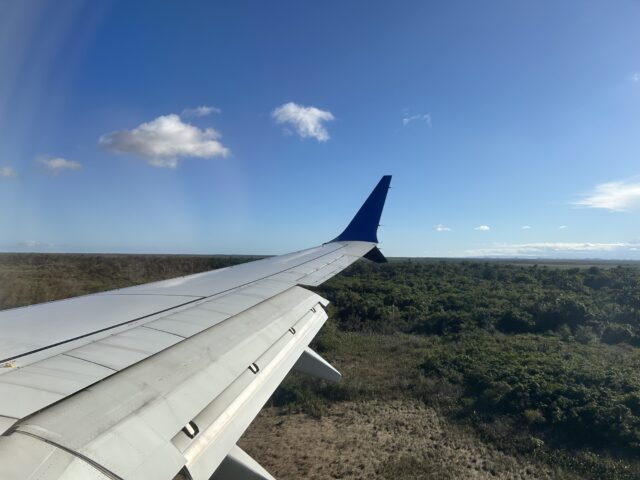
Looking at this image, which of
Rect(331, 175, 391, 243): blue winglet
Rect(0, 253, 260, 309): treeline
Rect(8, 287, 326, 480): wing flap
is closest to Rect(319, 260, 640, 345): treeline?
Rect(331, 175, 391, 243): blue winglet

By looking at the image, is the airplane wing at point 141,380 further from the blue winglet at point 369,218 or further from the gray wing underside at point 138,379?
the blue winglet at point 369,218

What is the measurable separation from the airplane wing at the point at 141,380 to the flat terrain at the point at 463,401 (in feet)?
10.0

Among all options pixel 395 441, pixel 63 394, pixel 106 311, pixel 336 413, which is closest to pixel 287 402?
pixel 336 413

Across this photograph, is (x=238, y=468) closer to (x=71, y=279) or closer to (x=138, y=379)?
(x=138, y=379)

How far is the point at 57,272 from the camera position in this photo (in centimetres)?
2188

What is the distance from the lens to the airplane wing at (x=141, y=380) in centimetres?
114

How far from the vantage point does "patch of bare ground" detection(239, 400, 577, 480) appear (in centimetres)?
499

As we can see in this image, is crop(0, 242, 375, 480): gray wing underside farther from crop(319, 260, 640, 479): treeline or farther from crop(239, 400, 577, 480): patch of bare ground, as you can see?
crop(319, 260, 640, 479): treeline

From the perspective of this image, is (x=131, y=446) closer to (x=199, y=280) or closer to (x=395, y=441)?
(x=199, y=280)

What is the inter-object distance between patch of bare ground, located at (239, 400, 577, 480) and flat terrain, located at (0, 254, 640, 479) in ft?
0.07

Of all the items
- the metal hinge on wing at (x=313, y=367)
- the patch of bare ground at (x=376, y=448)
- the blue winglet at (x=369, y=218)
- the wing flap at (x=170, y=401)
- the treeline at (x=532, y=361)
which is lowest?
the patch of bare ground at (x=376, y=448)

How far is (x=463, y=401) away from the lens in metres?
7.11

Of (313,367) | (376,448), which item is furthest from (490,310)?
(313,367)

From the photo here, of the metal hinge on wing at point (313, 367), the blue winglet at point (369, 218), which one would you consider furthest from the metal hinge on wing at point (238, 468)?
the blue winglet at point (369, 218)
